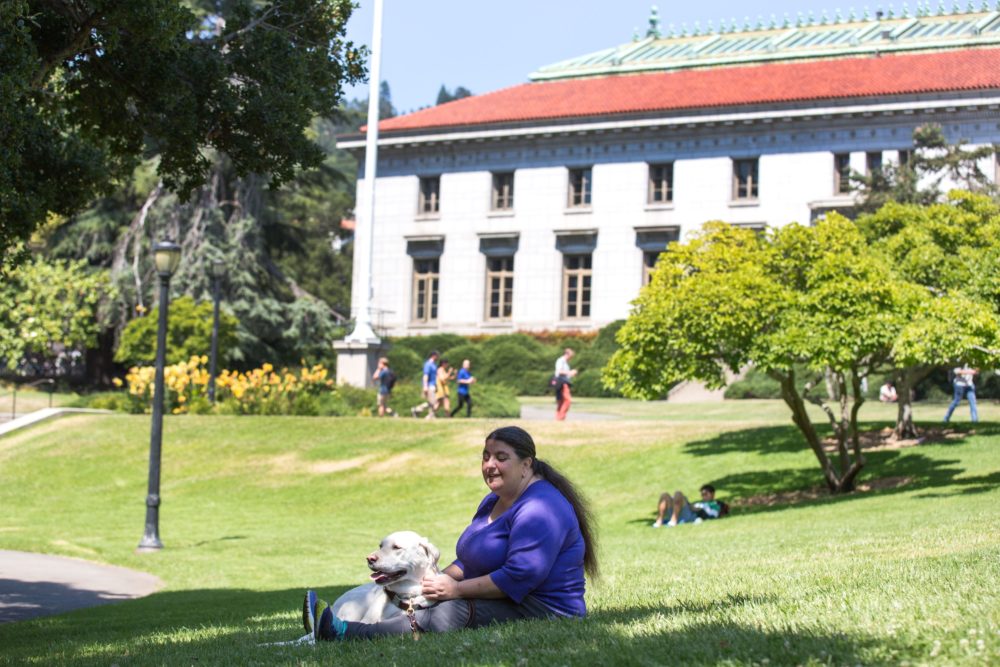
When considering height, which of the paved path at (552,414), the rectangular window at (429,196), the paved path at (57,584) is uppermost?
the rectangular window at (429,196)

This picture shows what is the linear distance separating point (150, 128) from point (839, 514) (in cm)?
1130

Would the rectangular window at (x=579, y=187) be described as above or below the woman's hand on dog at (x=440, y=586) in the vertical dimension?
above

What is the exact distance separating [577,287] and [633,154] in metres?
5.89

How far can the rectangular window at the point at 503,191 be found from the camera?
57266 millimetres

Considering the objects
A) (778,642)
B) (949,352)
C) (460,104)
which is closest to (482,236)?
(460,104)

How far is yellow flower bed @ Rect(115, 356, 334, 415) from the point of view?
35500mm

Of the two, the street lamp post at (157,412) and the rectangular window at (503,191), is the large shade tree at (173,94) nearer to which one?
the street lamp post at (157,412)

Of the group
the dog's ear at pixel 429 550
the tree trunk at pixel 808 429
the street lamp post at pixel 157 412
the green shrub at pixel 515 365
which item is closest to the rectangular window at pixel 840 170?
the green shrub at pixel 515 365

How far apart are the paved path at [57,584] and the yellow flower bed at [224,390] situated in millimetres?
17059

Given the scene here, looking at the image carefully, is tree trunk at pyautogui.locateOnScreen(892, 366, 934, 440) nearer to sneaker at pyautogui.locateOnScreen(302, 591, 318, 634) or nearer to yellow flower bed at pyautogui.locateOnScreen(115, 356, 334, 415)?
yellow flower bed at pyautogui.locateOnScreen(115, 356, 334, 415)

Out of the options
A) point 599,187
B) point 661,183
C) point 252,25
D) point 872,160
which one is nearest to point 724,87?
point 661,183

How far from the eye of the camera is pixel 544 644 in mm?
6352

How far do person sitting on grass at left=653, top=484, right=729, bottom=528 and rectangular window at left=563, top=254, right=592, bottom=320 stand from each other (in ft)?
111

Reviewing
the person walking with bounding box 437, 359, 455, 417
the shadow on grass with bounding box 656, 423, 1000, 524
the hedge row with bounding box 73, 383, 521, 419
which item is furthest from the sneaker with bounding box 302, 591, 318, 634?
the hedge row with bounding box 73, 383, 521, 419
